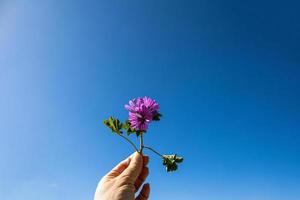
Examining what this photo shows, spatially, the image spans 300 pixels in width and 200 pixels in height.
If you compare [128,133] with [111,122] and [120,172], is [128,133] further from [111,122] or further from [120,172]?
[120,172]

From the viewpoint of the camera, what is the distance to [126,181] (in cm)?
547

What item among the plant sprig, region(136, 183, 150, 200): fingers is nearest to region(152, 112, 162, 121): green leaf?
the plant sprig

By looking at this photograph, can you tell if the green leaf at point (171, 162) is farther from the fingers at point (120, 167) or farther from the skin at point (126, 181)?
the fingers at point (120, 167)

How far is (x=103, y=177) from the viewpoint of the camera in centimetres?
597

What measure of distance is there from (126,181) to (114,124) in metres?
1.10

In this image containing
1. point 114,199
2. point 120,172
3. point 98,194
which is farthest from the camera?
point 120,172

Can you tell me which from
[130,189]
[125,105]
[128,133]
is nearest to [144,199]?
[130,189]

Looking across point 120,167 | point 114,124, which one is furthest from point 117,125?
point 120,167

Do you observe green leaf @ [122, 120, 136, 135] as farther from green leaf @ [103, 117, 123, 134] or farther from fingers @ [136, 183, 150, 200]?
fingers @ [136, 183, 150, 200]

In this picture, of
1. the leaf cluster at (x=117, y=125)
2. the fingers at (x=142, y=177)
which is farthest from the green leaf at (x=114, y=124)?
the fingers at (x=142, y=177)

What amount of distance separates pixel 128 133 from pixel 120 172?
81 cm

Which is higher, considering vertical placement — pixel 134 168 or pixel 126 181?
pixel 134 168

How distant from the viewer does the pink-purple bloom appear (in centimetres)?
583

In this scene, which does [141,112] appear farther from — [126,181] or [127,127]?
[126,181]
